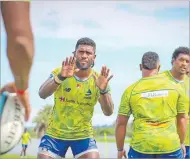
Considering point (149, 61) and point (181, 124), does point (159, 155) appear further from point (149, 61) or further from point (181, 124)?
point (149, 61)

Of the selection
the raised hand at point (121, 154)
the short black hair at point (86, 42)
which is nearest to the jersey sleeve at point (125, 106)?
the raised hand at point (121, 154)

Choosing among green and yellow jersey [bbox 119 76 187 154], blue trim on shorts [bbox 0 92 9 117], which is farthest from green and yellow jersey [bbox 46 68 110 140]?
blue trim on shorts [bbox 0 92 9 117]

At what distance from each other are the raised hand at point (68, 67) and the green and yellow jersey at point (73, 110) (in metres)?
0.23

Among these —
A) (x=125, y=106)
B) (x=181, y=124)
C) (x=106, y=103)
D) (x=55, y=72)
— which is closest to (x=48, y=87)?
(x=55, y=72)

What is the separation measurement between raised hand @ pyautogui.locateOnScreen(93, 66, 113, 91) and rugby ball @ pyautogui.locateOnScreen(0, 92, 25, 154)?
1626mm

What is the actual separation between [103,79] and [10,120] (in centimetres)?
180

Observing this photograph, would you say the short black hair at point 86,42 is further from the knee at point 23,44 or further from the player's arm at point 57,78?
the knee at point 23,44

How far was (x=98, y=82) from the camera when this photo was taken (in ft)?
19.5

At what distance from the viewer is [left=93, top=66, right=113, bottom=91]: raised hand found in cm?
588

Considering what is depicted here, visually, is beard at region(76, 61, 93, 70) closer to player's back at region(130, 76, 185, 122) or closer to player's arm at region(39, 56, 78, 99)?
player's arm at region(39, 56, 78, 99)

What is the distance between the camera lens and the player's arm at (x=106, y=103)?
19.7ft

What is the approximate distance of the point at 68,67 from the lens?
5910mm

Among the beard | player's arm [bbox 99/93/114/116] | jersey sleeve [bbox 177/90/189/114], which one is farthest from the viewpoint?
the beard

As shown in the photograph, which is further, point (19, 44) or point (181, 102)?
point (181, 102)
